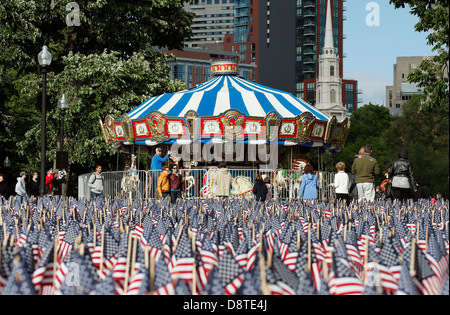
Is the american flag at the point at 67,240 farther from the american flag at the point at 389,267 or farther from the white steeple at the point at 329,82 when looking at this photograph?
the white steeple at the point at 329,82

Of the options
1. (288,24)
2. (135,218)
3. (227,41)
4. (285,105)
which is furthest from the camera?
(227,41)

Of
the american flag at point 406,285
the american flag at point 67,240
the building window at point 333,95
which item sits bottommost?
the american flag at point 406,285

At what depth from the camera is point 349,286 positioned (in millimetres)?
4660

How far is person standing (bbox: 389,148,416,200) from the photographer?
1529cm

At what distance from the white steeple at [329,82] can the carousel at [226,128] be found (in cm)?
11034

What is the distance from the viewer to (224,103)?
87.2 ft

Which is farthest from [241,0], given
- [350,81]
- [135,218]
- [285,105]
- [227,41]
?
[135,218]

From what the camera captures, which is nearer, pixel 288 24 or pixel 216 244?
pixel 216 244

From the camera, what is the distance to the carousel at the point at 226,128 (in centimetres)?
2494

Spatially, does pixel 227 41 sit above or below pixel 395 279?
above

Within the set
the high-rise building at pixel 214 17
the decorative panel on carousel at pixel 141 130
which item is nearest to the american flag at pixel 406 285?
the decorative panel on carousel at pixel 141 130

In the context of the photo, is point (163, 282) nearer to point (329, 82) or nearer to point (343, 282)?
point (343, 282)

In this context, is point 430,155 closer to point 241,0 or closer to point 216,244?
point 216,244

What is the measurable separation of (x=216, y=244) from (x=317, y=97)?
138 meters
